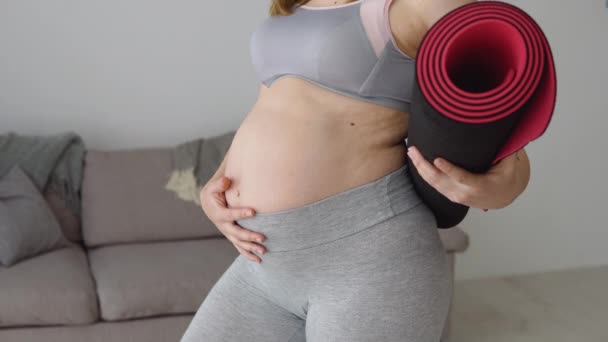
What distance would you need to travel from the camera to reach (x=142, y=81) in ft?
10.5

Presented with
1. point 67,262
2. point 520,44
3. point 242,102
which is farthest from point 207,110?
point 520,44

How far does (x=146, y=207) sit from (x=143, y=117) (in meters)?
0.55

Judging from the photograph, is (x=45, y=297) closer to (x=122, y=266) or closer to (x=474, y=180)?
(x=122, y=266)

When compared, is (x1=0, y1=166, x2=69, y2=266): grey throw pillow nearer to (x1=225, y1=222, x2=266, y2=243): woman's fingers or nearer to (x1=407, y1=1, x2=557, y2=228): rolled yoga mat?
(x1=225, y1=222, x2=266, y2=243): woman's fingers

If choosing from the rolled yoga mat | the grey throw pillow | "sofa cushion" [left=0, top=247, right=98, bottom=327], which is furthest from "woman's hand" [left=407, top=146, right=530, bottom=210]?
the grey throw pillow

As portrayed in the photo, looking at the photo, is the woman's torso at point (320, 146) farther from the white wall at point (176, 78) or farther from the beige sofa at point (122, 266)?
the white wall at point (176, 78)

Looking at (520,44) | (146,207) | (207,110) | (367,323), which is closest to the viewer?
(520,44)

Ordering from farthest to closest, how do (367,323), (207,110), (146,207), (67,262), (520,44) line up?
(207,110), (146,207), (67,262), (367,323), (520,44)

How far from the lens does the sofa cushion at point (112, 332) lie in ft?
7.76

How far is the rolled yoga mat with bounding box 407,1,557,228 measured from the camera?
2.58 ft

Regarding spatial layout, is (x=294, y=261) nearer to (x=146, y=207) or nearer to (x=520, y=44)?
(x=520, y=44)

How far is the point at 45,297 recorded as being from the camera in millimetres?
2367

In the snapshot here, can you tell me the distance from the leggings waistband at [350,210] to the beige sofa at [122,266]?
146cm

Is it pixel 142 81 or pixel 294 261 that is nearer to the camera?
pixel 294 261
